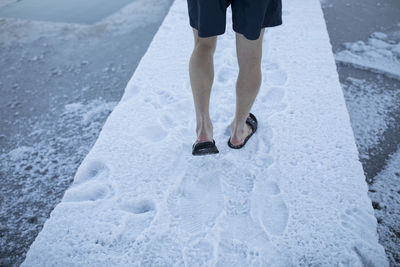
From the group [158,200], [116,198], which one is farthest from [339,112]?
[116,198]

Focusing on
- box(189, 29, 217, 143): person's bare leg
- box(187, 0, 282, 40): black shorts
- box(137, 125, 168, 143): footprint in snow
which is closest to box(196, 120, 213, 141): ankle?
box(189, 29, 217, 143): person's bare leg

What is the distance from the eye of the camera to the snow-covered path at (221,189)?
2.97 ft

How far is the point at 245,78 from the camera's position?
1.00 metres

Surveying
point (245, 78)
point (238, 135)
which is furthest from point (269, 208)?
point (245, 78)

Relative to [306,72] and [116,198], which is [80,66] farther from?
[306,72]

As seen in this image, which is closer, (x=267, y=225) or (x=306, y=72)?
(x=267, y=225)

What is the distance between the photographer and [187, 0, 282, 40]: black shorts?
Result: 0.79m

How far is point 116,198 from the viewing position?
1.04 metres

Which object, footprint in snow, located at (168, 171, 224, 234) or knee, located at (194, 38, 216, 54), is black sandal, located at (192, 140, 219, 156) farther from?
knee, located at (194, 38, 216, 54)

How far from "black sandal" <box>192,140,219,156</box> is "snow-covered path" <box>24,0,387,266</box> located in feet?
0.15

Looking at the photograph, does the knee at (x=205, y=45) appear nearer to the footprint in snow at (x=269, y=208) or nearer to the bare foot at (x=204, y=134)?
the bare foot at (x=204, y=134)

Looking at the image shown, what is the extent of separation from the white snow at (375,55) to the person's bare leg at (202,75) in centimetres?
114

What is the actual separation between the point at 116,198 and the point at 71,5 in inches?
86.4

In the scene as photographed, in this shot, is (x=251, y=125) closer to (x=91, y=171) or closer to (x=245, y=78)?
(x=245, y=78)
